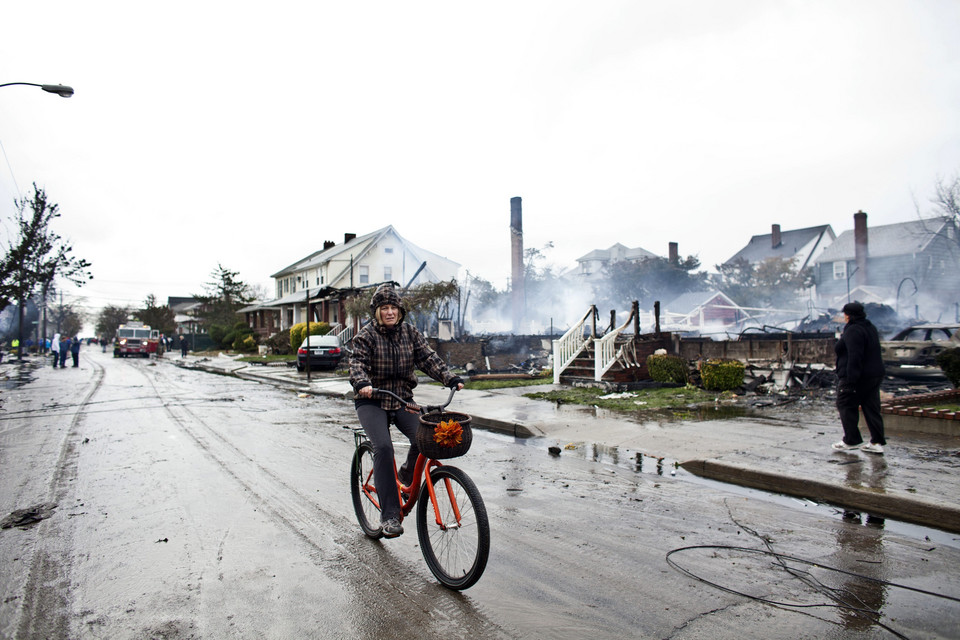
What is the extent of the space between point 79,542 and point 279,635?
2478 mm

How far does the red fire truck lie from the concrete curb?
48.6m

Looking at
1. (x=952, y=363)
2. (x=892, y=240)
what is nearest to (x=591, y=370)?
(x=952, y=363)

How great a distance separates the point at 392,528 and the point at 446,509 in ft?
1.73

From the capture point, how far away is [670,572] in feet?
12.6

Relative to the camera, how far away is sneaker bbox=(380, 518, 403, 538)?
3979 mm

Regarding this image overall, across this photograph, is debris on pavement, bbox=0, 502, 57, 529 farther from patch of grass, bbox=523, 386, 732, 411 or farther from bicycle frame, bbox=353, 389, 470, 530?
patch of grass, bbox=523, 386, 732, 411

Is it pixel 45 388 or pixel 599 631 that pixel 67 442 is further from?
pixel 45 388

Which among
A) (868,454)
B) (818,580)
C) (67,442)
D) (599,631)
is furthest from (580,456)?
(67,442)

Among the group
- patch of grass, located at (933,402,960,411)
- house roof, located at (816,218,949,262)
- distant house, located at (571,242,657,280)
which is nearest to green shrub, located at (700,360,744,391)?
patch of grass, located at (933,402,960,411)

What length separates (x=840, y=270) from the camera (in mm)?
47438

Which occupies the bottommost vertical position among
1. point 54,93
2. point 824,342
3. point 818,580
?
point 818,580

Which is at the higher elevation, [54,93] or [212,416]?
[54,93]

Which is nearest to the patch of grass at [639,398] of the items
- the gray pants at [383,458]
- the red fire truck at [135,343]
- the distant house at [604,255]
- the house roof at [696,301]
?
the gray pants at [383,458]

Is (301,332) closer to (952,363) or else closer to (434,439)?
(952,363)
